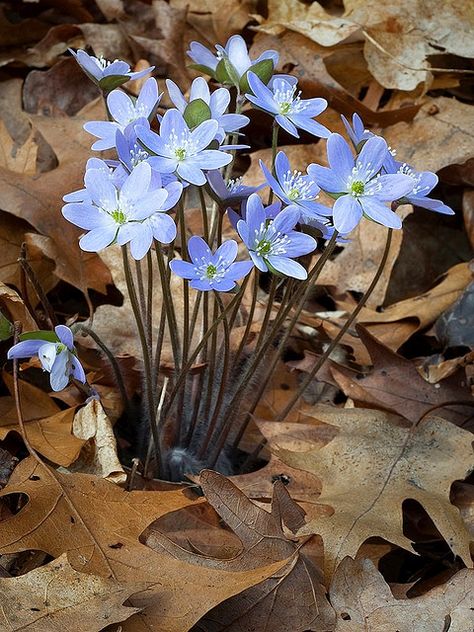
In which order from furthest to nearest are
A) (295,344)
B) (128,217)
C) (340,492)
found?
1. (295,344)
2. (340,492)
3. (128,217)

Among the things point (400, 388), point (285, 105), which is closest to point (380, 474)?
point (400, 388)

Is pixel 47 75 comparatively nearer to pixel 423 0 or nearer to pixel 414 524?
pixel 423 0

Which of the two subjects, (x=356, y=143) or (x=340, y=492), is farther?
(x=340, y=492)

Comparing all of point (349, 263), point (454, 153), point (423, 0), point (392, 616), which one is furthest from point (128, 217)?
point (423, 0)

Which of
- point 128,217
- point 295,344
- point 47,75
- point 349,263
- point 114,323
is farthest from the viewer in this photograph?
point 47,75

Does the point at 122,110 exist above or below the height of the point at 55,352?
above

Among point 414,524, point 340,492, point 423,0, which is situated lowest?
point 414,524

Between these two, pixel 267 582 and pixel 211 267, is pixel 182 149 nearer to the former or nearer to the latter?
pixel 211 267
